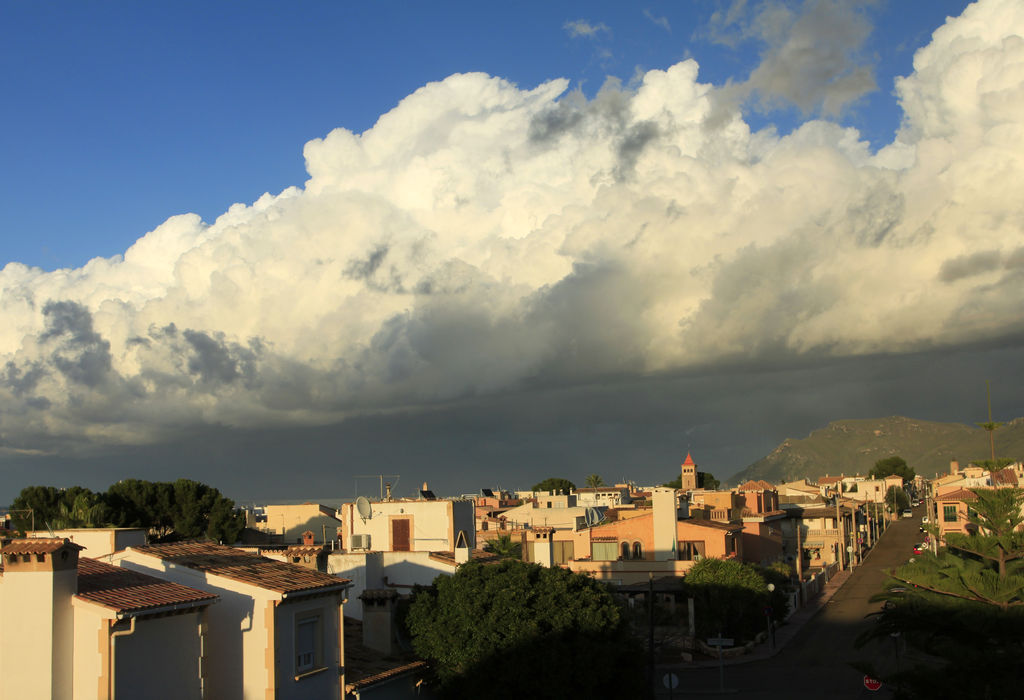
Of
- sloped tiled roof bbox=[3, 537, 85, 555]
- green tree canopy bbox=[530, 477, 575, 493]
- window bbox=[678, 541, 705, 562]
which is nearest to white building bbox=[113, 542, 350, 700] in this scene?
sloped tiled roof bbox=[3, 537, 85, 555]

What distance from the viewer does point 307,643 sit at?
24.1 m

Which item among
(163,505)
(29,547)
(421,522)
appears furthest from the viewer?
(163,505)

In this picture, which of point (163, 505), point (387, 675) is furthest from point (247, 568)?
point (163, 505)

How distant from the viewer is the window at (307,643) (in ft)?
77.5

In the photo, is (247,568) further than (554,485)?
No

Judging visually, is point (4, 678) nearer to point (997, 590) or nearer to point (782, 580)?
point (997, 590)

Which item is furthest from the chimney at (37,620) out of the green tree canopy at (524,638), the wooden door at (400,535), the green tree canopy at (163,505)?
the green tree canopy at (163,505)

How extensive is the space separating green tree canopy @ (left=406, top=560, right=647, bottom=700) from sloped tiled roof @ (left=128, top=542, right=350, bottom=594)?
17.3 feet

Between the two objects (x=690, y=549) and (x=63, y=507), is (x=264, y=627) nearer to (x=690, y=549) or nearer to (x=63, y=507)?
(x=690, y=549)

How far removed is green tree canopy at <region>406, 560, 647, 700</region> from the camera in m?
28.5

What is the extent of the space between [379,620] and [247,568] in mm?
6995

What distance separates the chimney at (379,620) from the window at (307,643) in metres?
5.73

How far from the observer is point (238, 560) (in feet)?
85.4

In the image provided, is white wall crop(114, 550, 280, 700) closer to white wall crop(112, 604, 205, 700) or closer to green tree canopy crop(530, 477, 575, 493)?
white wall crop(112, 604, 205, 700)
